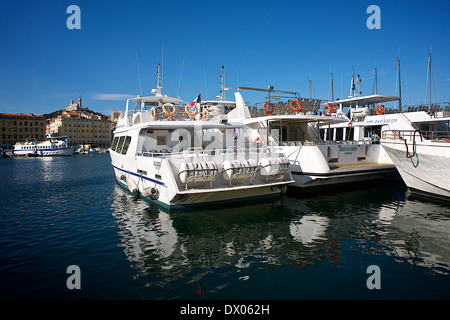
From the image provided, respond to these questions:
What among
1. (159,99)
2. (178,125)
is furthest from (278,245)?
(159,99)

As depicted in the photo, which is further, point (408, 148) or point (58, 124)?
point (58, 124)

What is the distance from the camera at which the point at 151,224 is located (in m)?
9.22

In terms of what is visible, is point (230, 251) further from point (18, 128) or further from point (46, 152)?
point (18, 128)

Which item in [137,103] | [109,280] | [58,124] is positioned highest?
[58,124]

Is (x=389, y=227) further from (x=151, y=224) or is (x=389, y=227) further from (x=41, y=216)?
(x=41, y=216)

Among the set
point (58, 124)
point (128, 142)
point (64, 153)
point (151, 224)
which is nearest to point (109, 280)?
point (151, 224)

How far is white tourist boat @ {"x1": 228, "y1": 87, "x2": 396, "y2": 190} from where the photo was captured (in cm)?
1324

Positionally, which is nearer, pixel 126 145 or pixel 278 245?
pixel 278 245

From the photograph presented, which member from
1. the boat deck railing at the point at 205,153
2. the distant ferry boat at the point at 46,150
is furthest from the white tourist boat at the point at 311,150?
the distant ferry boat at the point at 46,150

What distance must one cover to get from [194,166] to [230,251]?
357 cm

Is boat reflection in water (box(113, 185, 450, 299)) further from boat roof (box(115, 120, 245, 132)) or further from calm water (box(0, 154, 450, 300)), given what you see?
boat roof (box(115, 120, 245, 132))

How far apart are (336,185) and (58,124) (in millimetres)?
123468

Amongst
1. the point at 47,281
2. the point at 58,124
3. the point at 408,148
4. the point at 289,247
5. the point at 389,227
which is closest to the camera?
the point at 47,281

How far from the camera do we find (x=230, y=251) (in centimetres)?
693
